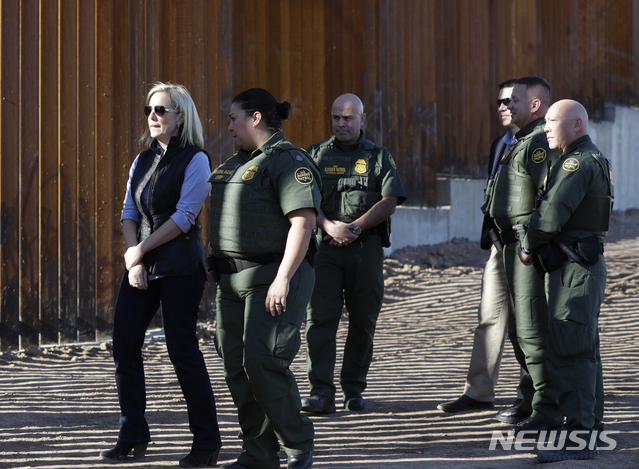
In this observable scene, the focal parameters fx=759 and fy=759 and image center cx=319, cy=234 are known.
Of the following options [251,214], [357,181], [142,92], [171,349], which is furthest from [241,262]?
[142,92]

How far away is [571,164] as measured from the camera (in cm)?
369

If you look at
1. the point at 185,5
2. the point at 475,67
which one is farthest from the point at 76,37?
the point at 475,67

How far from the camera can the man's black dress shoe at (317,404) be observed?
462 centimetres

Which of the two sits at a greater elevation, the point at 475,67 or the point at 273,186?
the point at 475,67

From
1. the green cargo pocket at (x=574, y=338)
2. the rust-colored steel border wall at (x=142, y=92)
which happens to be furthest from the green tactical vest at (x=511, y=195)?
Answer: the rust-colored steel border wall at (x=142, y=92)

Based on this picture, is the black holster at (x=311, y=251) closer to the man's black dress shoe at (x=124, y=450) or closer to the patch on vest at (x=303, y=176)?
the patch on vest at (x=303, y=176)

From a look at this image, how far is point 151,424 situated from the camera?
4.36 m

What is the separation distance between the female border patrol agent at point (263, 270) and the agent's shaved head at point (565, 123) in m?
1.30

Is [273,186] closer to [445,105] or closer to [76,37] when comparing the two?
[76,37]

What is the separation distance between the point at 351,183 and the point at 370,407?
1448 millimetres

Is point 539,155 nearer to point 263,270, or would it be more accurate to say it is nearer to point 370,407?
point 263,270

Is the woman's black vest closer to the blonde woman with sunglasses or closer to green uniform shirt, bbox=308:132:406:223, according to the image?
the blonde woman with sunglasses

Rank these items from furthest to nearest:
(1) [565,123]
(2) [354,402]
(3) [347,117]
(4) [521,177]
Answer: (3) [347,117] < (2) [354,402] < (4) [521,177] < (1) [565,123]

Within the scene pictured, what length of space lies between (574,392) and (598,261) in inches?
25.4
